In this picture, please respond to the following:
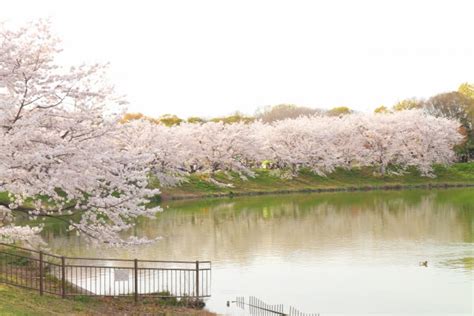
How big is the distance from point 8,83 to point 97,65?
230 centimetres

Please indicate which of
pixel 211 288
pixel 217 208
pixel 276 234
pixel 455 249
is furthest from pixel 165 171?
pixel 211 288

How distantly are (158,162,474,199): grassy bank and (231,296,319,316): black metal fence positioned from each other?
4328 centimetres

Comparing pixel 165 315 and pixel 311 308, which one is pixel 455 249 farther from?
pixel 165 315

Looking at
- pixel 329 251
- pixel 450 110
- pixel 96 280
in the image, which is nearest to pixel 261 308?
pixel 96 280

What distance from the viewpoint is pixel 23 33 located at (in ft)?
52.6

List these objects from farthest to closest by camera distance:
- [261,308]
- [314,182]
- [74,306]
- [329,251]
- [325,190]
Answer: [314,182] < [325,190] < [329,251] < [261,308] < [74,306]

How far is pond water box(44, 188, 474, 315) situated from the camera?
20.4m

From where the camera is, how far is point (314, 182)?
7800cm

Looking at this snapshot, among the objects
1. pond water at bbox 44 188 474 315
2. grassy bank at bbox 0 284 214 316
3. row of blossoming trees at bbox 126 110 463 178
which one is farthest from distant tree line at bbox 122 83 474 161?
grassy bank at bbox 0 284 214 316

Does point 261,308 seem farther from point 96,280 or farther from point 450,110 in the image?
point 450,110

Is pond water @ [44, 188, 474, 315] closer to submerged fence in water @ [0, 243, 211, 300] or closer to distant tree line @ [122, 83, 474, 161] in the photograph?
submerged fence in water @ [0, 243, 211, 300]

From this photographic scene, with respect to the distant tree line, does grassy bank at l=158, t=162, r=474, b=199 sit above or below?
below

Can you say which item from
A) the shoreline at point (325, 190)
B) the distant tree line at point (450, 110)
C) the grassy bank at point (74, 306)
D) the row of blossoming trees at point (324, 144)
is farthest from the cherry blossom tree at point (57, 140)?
the distant tree line at point (450, 110)

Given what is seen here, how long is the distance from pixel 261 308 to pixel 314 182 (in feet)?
197
